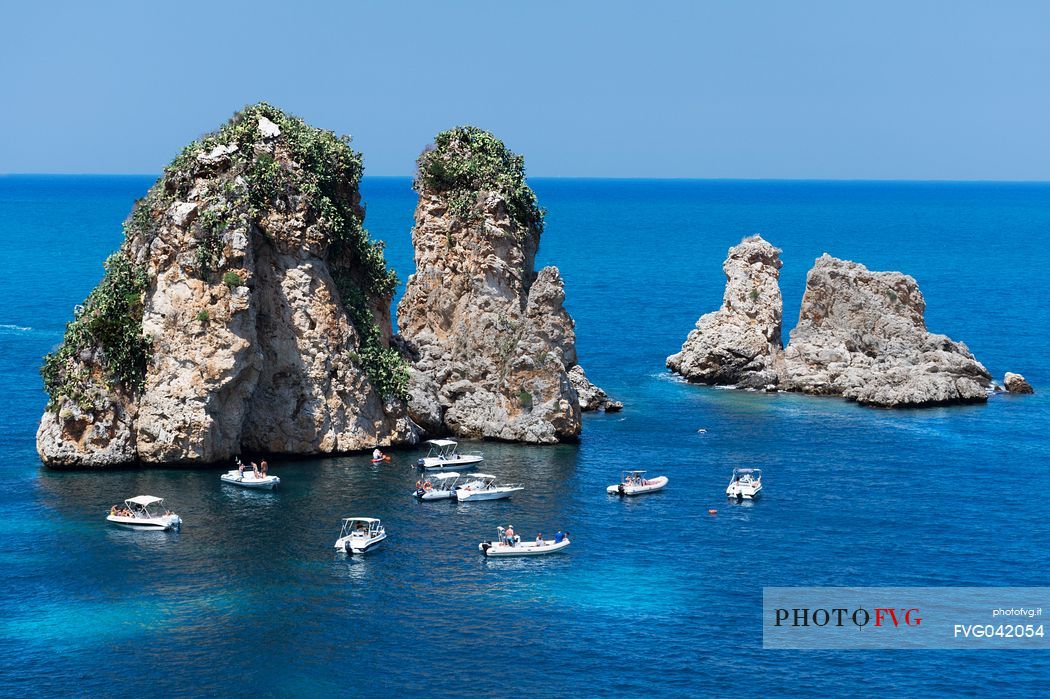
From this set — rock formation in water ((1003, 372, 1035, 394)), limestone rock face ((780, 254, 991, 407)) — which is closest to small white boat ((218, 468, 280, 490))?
limestone rock face ((780, 254, 991, 407))

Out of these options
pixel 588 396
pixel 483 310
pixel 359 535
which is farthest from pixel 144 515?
pixel 588 396

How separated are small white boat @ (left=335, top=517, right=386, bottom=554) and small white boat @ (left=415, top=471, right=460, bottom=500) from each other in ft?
26.9

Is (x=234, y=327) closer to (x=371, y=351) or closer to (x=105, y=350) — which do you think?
(x=105, y=350)

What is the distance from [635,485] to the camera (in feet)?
317

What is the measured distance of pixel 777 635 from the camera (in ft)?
233

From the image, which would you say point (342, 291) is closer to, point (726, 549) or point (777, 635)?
point (726, 549)

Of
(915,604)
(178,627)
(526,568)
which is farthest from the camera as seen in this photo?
(526,568)

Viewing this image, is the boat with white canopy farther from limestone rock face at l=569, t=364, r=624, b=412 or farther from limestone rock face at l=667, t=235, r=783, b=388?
limestone rock face at l=667, t=235, r=783, b=388

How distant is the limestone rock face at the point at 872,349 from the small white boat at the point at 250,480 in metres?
60.5

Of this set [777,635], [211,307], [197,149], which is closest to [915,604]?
[777,635]

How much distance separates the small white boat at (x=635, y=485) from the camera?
9631 cm

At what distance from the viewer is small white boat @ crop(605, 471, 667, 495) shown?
3792 inches

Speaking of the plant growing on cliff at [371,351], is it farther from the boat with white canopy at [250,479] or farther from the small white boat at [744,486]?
the small white boat at [744,486]

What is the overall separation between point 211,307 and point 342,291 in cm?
1403
